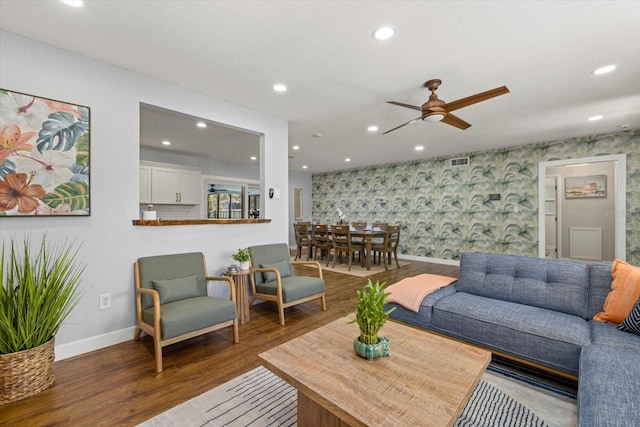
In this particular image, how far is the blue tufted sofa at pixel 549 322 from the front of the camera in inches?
50.2

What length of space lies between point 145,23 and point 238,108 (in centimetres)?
159

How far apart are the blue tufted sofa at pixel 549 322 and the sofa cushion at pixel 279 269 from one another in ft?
5.04

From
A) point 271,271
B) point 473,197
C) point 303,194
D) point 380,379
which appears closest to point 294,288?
point 271,271

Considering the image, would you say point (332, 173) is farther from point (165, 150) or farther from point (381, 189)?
point (165, 150)

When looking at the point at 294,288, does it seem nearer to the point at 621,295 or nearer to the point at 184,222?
the point at 184,222

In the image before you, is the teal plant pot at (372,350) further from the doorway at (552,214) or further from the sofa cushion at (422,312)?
the doorway at (552,214)

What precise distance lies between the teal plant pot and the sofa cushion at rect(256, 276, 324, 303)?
5.51ft

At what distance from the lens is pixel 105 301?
255 cm

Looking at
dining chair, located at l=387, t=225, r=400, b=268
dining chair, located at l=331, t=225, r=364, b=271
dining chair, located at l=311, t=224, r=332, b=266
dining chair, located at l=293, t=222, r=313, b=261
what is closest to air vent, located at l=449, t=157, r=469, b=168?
dining chair, located at l=387, t=225, r=400, b=268

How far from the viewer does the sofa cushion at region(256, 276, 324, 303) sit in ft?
10.3

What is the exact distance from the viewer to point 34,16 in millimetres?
1995

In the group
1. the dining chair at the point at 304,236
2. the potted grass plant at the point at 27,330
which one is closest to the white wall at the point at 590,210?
the dining chair at the point at 304,236

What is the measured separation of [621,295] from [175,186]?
679 centimetres

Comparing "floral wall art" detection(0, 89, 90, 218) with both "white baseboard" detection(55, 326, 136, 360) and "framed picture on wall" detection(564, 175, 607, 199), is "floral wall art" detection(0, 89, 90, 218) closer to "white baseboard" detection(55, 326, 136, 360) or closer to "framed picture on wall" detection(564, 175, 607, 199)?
"white baseboard" detection(55, 326, 136, 360)
